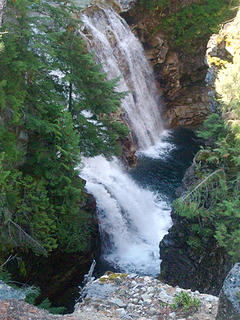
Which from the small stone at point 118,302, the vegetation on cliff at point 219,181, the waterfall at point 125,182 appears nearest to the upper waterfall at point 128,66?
the waterfall at point 125,182

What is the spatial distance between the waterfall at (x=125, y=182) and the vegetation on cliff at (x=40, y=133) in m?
1.93

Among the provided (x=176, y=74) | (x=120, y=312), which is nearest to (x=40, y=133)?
(x=120, y=312)

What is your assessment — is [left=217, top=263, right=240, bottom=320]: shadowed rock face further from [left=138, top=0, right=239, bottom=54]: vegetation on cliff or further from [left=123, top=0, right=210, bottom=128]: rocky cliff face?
[left=138, top=0, right=239, bottom=54]: vegetation on cliff

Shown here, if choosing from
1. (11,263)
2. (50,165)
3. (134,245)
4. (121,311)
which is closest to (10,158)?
(50,165)

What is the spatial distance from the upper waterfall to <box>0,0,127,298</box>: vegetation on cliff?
18.4ft

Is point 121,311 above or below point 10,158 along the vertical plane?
below

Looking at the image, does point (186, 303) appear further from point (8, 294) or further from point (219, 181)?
point (219, 181)

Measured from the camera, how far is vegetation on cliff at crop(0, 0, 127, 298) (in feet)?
29.0

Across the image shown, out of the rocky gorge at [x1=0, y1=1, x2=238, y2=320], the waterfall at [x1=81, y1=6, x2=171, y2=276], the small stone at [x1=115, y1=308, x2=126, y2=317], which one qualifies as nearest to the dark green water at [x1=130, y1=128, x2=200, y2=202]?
the waterfall at [x1=81, y1=6, x2=171, y2=276]

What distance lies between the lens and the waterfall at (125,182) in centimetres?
1414

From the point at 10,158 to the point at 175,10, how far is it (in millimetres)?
19736

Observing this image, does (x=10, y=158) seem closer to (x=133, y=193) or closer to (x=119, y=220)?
(x=119, y=220)

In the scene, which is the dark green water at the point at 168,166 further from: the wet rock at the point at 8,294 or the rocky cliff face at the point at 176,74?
the wet rock at the point at 8,294

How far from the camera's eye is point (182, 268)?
37.3 ft
